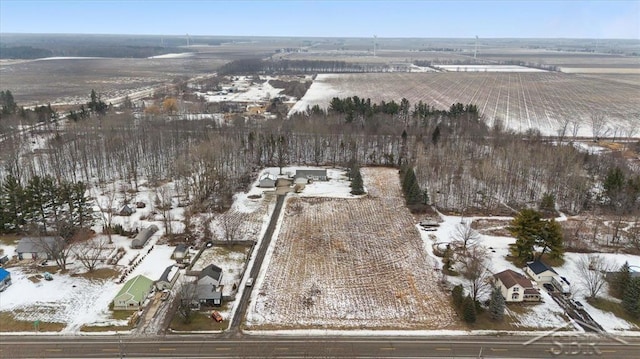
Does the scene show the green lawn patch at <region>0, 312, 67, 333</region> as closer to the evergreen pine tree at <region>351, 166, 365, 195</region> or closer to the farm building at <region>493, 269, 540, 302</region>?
the farm building at <region>493, 269, 540, 302</region>

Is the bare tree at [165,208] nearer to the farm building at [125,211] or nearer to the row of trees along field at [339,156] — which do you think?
the row of trees along field at [339,156]

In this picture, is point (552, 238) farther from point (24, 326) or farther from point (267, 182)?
point (24, 326)

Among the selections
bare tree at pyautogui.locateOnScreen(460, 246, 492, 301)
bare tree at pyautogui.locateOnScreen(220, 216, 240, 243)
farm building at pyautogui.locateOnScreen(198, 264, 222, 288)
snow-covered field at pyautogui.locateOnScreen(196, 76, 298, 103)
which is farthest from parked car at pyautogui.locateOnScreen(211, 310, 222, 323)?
snow-covered field at pyautogui.locateOnScreen(196, 76, 298, 103)

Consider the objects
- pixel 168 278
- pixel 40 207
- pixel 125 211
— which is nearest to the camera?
pixel 168 278

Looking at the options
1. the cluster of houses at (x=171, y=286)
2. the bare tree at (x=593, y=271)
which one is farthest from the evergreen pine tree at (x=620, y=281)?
the cluster of houses at (x=171, y=286)

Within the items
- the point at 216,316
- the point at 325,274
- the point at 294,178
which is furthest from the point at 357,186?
the point at 216,316

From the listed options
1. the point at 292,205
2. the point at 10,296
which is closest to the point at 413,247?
the point at 292,205
